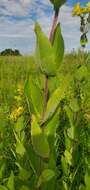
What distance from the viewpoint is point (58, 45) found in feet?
3.95

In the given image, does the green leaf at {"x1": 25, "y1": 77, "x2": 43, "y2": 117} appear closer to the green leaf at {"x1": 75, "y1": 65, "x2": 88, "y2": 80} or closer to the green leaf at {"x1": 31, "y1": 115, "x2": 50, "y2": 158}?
the green leaf at {"x1": 31, "y1": 115, "x2": 50, "y2": 158}

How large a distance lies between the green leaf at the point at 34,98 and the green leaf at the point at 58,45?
0.11 m

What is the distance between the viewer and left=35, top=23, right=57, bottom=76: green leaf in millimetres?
1158

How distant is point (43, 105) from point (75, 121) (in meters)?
1.12

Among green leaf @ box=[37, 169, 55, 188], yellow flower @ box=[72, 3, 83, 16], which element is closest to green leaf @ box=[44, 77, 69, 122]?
green leaf @ box=[37, 169, 55, 188]

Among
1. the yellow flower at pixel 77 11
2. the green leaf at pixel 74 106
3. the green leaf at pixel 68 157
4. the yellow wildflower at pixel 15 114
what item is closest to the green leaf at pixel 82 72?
the green leaf at pixel 74 106

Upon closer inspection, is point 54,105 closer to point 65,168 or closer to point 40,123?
point 40,123

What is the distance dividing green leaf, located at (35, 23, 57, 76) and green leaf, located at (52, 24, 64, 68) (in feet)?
0.09

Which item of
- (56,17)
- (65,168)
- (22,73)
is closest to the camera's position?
(56,17)

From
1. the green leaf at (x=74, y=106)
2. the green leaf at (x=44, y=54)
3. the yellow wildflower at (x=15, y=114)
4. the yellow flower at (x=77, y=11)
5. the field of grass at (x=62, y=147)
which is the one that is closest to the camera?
the green leaf at (x=44, y=54)

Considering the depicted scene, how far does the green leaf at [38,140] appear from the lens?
119 centimetres

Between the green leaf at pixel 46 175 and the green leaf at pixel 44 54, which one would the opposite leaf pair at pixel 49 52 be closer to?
the green leaf at pixel 44 54

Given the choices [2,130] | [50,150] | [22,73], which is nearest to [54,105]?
[50,150]

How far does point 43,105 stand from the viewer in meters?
1.23
